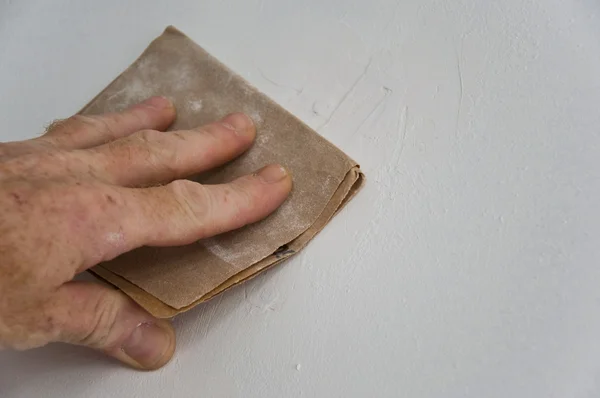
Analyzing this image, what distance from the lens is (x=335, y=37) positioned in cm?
90

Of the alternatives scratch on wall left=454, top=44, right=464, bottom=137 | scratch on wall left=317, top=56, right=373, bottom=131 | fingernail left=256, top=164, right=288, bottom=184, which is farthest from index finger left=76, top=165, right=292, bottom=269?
scratch on wall left=454, top=44, right=464, bottom=137

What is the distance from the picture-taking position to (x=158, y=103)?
2.82 feet

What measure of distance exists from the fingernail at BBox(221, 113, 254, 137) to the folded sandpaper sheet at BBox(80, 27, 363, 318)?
16 mm

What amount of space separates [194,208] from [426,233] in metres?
0.30

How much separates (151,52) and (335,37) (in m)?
0.30

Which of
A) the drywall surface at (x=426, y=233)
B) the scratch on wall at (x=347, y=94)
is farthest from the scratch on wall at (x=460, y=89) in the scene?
the scratch on wall at (x=347, y=94)

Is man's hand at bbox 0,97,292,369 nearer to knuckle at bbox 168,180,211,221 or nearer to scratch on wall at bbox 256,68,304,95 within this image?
knuckle at bbox 168,180,211,221

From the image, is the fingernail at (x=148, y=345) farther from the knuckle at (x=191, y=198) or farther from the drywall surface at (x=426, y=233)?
the knuckle at (x=191, y=198)

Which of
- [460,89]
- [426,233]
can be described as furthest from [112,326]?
[460,89]

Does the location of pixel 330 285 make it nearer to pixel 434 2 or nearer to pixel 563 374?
pixel 563 374

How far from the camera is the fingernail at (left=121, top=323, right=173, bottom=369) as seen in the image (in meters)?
0.75

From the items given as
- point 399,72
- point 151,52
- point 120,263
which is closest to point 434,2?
point 399,72

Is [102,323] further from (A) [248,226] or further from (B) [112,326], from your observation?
(A) [248,226]

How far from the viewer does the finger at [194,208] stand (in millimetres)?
674
